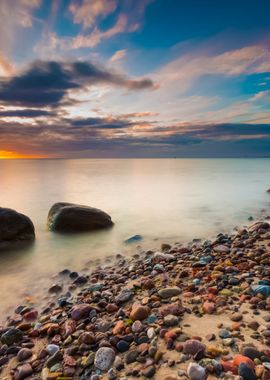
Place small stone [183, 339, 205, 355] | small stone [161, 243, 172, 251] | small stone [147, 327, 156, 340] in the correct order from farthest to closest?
small stone [161, 243, 172, 251], small stone [147, 327, 156, 340], small stone [183, 339, 205, 355]

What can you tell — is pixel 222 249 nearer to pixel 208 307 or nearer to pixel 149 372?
pixel 208 307

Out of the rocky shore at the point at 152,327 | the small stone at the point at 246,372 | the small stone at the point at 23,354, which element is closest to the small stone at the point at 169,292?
the rocky shore at the point at 152,327

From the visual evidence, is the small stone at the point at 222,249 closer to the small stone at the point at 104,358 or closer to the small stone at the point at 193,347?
the small stone at the point at 193,347

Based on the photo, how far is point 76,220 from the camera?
10453 millimetres

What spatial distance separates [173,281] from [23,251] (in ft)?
17.6

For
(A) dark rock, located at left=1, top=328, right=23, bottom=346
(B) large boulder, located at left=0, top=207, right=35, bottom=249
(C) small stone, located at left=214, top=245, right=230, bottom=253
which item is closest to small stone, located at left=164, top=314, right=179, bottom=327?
(A) dark rock, located at left=1, top=328, right=23, bottom=346

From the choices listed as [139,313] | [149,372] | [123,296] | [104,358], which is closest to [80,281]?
[123,296]

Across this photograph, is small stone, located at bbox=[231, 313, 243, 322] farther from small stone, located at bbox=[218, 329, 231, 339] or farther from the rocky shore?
small stone, located at bbox=[218, 329, 231, 339]

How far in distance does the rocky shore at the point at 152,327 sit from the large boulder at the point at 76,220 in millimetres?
4731

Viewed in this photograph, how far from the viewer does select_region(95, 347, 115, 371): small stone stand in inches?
109

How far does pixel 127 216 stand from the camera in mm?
13656

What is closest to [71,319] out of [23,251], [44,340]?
[44,340]

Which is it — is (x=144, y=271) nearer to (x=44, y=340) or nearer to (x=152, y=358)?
(x=44, y=340)

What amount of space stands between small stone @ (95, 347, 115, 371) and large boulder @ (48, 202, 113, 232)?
24.9 feet
